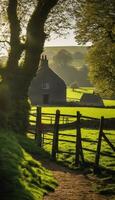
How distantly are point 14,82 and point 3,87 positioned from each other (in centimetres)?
245

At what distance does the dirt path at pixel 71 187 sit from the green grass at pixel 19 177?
13.9 inches

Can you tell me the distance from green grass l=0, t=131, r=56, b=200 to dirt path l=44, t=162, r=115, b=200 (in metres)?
0.35

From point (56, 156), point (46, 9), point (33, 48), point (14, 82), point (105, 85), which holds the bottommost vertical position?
point (105, 85)

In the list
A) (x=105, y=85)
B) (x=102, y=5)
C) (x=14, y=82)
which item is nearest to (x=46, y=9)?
(x=14, y=82)

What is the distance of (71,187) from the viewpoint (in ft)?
52.0

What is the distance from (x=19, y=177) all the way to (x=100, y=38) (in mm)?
32470

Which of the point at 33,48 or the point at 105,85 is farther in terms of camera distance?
the point at 105,85

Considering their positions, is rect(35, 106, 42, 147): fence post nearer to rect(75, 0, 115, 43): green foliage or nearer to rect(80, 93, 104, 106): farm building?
rect(75, 0, 115, 43): green foliage

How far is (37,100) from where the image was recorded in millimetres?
95875

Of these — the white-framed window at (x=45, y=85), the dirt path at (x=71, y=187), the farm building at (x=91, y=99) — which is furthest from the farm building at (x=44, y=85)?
the dirt path at (x=71, y=187)

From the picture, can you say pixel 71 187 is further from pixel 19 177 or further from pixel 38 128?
pixel 38 128

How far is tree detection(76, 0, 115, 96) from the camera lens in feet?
131

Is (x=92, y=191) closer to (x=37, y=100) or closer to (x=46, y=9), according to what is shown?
(x=46, y=9)

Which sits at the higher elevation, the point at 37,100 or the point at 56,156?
the point at 56,156
